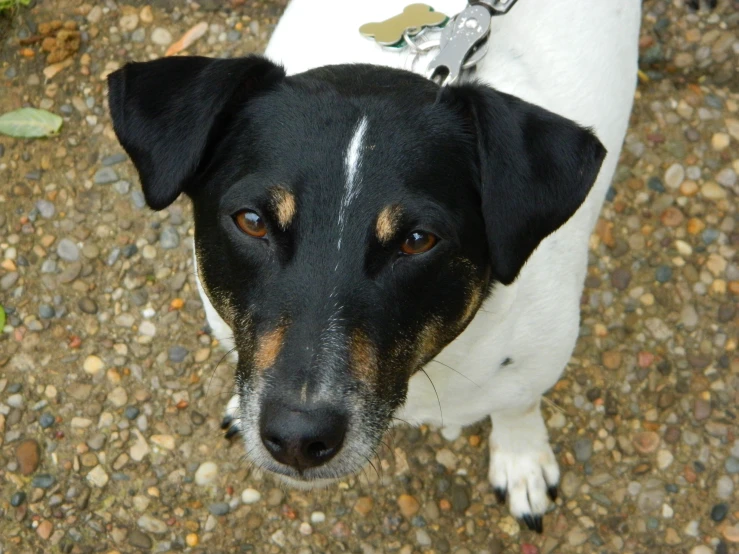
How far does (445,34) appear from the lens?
10.0 ft

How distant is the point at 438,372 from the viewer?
3184 mm

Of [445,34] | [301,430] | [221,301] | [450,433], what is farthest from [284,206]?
[450,433]

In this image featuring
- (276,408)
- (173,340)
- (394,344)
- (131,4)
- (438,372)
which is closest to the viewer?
(276,408)

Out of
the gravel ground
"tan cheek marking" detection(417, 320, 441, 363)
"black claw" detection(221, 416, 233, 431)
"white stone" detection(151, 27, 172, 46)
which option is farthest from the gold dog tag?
"white stone" detection(151, 27, 172, 46)

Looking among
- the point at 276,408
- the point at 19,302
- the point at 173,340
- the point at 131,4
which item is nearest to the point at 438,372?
the point at 276,408

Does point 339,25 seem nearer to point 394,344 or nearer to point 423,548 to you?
point 394,344

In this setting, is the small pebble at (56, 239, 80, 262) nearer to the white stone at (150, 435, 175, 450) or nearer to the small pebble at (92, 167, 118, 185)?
the small pebble at (92, 167, 118, 185)

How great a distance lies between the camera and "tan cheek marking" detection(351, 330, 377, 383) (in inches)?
96.4

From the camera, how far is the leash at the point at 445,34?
9.89 feet

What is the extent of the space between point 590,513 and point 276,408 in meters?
2.26

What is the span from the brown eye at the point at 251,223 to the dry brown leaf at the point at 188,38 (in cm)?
269

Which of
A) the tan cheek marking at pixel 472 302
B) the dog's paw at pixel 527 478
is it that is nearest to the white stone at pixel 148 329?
the dog's paw at pixel 527 478

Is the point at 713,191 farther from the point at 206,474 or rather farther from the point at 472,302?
the point at 206,474

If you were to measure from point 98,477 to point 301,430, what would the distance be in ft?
6.89
